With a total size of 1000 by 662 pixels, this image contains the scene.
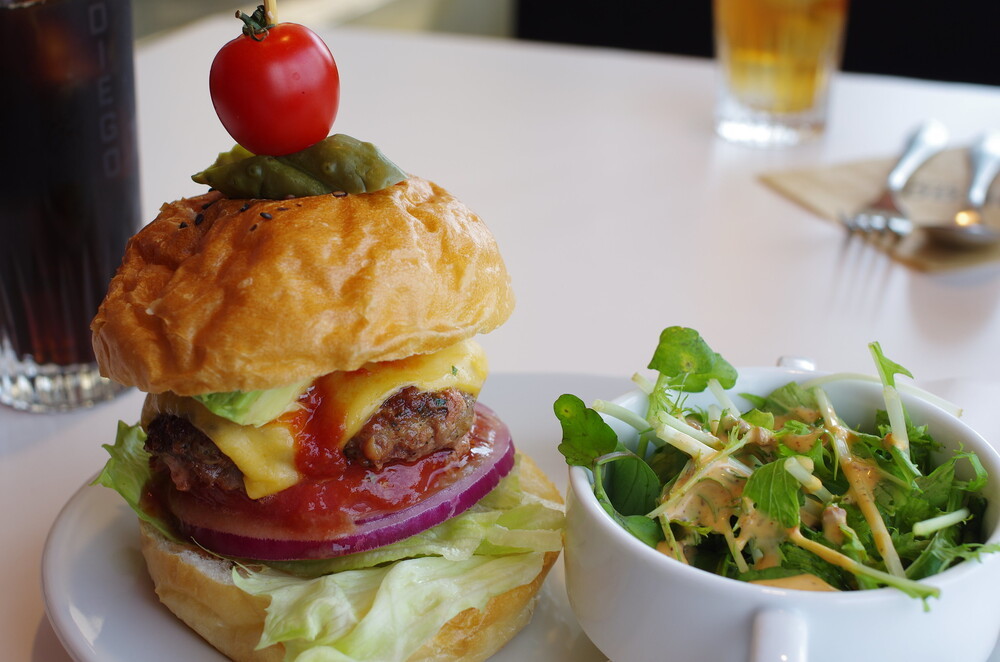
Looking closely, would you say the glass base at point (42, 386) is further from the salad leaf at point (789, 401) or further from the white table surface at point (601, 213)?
the salad leaf at point (789, 401)

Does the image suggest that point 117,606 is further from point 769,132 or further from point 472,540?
point 769,132

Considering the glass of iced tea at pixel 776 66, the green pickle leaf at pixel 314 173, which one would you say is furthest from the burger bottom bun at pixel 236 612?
the glass of iced tea at pixel 776 66

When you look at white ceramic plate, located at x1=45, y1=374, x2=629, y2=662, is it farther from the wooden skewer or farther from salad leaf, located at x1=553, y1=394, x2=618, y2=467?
the wooden skewer

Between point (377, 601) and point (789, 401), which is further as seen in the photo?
point (789, 401)

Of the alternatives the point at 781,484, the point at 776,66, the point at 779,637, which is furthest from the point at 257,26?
the point at 776,66

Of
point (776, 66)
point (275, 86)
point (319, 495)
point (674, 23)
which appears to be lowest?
point (674, 23)
